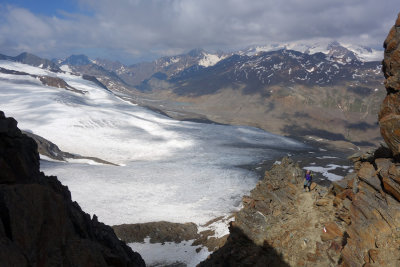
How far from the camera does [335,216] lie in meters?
14.8

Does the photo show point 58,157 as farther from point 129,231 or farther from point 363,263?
point 363,263

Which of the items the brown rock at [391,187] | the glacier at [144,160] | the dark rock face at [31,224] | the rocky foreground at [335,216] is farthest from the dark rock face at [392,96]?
the glacier at [144,160]

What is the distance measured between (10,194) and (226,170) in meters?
62.8

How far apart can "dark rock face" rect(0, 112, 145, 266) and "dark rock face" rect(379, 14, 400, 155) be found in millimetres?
12996

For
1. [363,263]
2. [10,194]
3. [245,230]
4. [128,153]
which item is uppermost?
[10,194]

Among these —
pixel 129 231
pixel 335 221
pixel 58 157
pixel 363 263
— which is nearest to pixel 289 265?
pixel 335 221

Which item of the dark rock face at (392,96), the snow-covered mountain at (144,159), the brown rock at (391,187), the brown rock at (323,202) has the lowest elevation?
the snow-covered mountain at (144,159)

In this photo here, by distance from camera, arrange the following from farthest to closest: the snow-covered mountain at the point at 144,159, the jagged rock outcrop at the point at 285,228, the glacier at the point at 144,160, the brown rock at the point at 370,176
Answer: the snow-covered mountain at the point at 144,159 < the glacier at the point at 144,160 < the jagged rock outcrop at the point at 285,228 < the brown rock at the point at 370,176

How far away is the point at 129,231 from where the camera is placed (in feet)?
111

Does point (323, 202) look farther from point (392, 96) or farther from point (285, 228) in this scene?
point (392, 96)

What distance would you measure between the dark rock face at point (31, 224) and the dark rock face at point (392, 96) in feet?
42.6

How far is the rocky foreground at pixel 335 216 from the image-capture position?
11125mm

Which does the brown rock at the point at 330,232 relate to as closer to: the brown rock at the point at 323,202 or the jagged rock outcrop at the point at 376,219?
the brown rock at the point at 323,202

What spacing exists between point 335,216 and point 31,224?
13.9m
